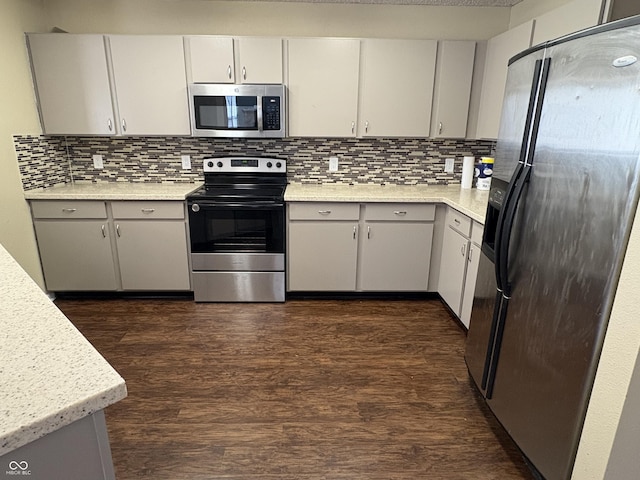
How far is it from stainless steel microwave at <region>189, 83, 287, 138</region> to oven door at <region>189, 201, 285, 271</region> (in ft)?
1.88

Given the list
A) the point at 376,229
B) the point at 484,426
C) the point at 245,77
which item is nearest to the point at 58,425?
the point at 484,426

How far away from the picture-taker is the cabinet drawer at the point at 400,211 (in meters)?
2.99

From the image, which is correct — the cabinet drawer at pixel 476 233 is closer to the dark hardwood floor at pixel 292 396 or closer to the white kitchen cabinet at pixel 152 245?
the dark hardwood floor at pixel 292 396

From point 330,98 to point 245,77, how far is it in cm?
67

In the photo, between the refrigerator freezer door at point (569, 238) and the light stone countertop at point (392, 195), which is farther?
the light stone countertop at point (392, 195)

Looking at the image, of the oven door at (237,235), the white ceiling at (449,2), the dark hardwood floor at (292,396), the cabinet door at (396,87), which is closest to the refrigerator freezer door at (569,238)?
the dark hardwood floor at (292,396)

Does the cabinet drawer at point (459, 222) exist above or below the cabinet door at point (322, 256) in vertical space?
above

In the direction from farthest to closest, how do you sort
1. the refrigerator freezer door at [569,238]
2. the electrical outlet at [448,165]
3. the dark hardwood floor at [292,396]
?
1. the electrical outlet at [448,165]
2. the dark hardwood floor at [292,396]
3. the refrigerator freezer door at [569,238]

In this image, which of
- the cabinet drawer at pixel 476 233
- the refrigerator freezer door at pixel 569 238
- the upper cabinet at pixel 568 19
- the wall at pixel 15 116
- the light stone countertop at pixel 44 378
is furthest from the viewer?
the wall at pixel 15 116

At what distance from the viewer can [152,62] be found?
9.53 ft

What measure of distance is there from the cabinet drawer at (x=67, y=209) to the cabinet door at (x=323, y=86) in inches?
62.8

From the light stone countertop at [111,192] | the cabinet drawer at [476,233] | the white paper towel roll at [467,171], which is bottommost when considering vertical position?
the cabinet drawer at [476,233]

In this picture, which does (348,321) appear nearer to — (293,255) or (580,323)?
(293,255)

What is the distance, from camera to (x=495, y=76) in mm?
2859
